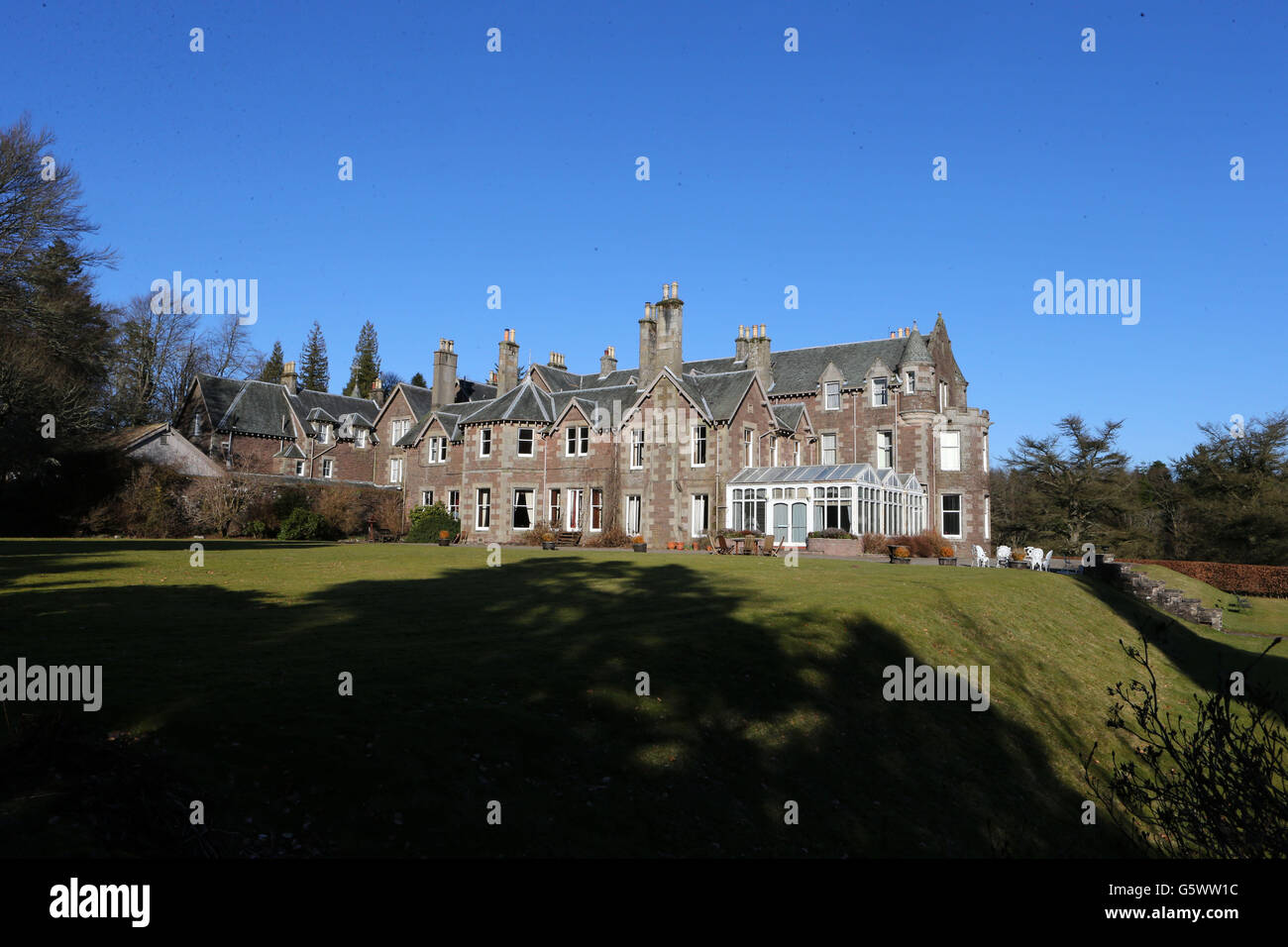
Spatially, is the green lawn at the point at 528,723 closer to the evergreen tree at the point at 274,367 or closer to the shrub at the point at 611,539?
the shrub at the point at 611,539

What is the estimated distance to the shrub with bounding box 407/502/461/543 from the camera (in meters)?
45.2

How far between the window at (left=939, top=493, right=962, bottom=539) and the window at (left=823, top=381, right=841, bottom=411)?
8404mm

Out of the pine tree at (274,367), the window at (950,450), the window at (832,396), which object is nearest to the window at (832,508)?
the window at (950,450)

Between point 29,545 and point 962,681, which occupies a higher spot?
point 29,545

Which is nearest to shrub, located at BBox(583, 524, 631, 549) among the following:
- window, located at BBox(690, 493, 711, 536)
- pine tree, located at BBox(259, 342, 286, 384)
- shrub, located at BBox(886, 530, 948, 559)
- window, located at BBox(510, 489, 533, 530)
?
window, located at BBox(690, 493, 711, 536)

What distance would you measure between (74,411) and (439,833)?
3506 cm

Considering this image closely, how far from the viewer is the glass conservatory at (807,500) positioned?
1511 inches

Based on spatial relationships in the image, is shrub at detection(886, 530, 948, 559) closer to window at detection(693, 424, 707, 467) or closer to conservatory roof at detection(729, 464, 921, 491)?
conservatory roof at detection(729, 464, 921, 491)

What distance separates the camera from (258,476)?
41531 mm

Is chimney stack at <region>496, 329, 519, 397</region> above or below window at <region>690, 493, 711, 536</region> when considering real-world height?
above

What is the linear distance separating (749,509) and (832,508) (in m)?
4.17

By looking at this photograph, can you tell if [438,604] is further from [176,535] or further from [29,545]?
[176,535]

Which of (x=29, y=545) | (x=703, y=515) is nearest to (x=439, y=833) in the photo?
(x=29, y=545)

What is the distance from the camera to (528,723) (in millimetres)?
→ 8820
